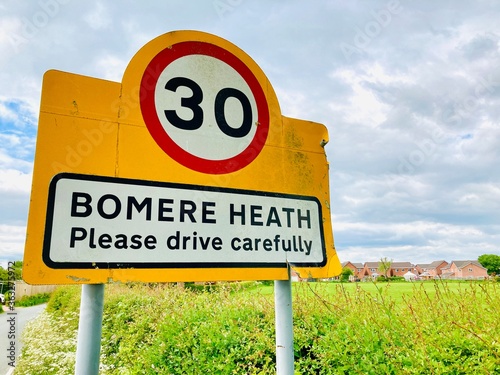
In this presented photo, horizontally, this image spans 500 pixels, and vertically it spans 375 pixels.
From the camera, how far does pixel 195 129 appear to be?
5.22ft

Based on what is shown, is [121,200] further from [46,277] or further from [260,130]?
[260,130]

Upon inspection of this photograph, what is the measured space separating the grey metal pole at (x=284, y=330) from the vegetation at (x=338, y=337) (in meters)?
1.28

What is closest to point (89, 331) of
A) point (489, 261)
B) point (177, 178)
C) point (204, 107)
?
point (177, 178)

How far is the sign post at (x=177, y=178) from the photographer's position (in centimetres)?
131

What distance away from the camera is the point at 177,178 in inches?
59.2

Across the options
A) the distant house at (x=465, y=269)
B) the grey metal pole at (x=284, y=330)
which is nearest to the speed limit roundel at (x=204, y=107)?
the grey metal pole at (x=284, y=330)

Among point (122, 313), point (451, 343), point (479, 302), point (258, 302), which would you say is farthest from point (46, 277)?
point (122, 313)

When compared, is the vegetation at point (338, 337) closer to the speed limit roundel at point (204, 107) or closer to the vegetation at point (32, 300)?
the speed limit roundel at point (204, 107)

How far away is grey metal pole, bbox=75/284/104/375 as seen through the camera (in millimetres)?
1290

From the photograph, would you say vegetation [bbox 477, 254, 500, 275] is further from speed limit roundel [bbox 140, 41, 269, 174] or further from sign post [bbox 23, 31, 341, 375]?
speed limit roundel [bbox 140, 41, 269, 174]

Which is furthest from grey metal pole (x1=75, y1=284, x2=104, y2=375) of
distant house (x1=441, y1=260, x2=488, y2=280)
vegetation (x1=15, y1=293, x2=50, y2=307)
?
distant house (x1=441, y1=260, x2=488, y2=280)

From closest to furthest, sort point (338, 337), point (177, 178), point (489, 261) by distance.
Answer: point (177, 178)
point (338, 337)
point (489, 261)

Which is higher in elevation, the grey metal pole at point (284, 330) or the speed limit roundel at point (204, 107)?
the speed limit roundel at point (204, 107)

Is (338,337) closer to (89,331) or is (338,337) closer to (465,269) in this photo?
(89,331)
